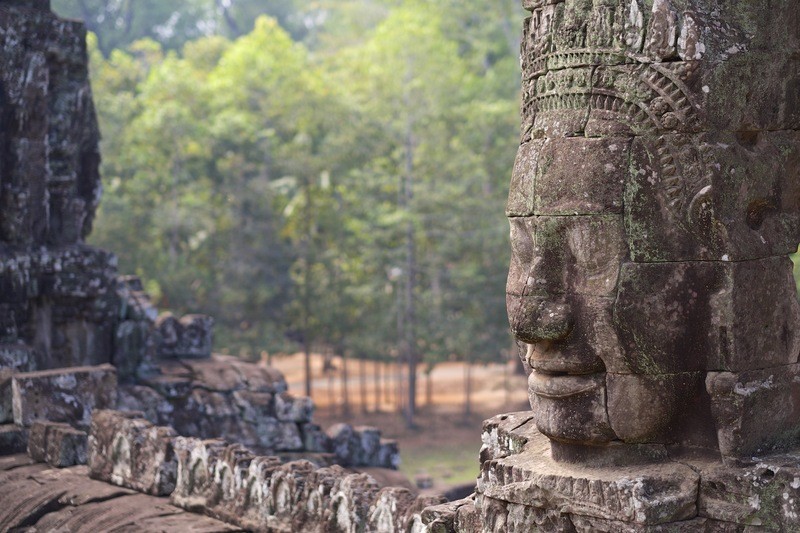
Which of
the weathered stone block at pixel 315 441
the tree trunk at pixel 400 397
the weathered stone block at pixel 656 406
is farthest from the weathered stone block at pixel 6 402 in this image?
the tree trunk at pixel 400 397

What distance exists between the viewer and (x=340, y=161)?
25.0 metres

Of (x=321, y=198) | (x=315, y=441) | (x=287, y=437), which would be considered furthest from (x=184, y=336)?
(x=321, y=198)

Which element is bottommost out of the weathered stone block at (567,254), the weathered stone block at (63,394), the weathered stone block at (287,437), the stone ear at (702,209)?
the weathered stone block at (287,437)

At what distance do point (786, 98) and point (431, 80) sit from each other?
63.9 feet

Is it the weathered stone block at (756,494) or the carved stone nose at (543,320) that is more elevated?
the carved stone nose at (543,320)

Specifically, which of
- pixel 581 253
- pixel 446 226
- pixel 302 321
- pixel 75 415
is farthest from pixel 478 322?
pixel 581 253

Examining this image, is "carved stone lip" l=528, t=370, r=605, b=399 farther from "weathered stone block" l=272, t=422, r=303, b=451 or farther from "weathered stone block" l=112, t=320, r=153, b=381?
"weathered stone block" l=112, t=320, r=153, b=381

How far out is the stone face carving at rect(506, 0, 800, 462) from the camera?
4363 mm

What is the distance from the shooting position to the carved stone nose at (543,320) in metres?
4.53

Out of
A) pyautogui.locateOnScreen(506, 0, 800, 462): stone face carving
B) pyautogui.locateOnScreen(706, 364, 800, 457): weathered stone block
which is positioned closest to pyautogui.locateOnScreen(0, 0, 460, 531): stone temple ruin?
pyautogui.locateOnScreen(506, 0, 800, 462): stone face carving

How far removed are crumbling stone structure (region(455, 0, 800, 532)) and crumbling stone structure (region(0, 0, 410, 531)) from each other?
2762 millimetres

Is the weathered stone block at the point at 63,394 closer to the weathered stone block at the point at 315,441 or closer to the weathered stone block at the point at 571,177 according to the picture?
the weathered stone block at the point at 315,441

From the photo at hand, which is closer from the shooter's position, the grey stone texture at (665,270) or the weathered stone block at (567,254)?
the grey stone texture at (665,270)

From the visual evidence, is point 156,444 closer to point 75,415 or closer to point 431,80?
point 75,415
